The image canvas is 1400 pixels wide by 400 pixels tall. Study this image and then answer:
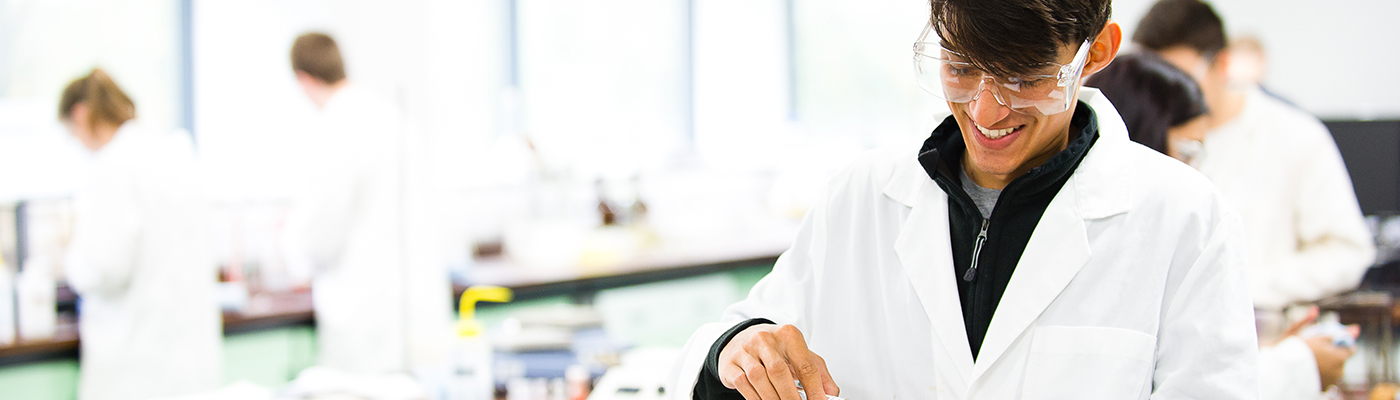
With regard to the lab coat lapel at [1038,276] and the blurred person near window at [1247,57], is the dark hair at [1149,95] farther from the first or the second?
the blurred person near window at [1247,57]

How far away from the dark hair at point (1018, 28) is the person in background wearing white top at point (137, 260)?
2484 millimetres

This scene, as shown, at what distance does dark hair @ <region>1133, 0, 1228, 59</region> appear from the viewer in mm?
2352

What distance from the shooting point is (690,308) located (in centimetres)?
381

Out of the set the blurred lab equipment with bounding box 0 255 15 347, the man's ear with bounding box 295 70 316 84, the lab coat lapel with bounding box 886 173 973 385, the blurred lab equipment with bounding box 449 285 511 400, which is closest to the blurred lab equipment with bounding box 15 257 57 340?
the blurred lab equipment with bounding box 0 255 15 347

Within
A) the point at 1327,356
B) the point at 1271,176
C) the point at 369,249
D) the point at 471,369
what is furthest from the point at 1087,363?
the point at 369,249

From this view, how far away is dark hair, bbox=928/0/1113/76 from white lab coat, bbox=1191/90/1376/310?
174 cm

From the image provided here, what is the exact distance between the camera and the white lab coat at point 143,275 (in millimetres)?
2533

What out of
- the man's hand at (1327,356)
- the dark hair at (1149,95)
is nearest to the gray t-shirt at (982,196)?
the dark hair at (1149,95)

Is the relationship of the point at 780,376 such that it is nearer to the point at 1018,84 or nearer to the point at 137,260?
the point at 1018,84

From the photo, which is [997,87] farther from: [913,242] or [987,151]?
[913,242]

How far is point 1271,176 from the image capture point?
249 centimetres

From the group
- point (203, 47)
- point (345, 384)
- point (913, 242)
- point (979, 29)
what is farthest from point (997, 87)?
point (203, 47)

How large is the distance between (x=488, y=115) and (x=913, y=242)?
12.0 ft

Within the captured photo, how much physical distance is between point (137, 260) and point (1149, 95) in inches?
105
